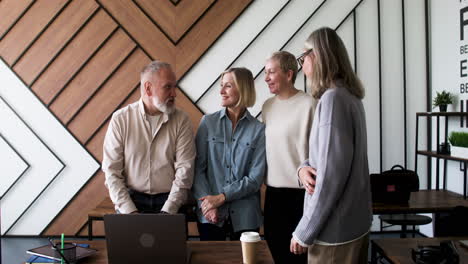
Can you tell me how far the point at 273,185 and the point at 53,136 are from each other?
2.70 metres

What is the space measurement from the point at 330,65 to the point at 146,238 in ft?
3.13

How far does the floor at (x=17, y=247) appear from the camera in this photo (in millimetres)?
3598

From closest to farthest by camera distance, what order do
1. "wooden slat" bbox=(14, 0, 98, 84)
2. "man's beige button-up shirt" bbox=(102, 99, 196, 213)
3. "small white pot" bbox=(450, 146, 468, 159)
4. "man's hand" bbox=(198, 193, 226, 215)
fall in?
"man's hand" bbox=(198, 193, 226, 215), "man's beige button-up shirt" bbox=(102, 99, 196, 213), "small white pot" bbox=(450, 146, 468, 159), "wooden slat" bbox=(14, 0, 98, 84)

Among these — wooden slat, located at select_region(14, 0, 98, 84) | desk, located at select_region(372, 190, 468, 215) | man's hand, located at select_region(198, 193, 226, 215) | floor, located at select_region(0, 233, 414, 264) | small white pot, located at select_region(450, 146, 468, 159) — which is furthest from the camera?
wooden slat, located at select_region(14, 0, 98, 84)

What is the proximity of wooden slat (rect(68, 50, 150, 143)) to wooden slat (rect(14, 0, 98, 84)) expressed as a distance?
612 millimetres

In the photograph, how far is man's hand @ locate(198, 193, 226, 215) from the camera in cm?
234

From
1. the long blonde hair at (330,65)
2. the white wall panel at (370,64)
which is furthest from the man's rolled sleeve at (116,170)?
the white wall panel at (370,64)

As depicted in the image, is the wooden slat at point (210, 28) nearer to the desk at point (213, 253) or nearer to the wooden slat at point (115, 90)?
the wooden slat at point (115, 90)

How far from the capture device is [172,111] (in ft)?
8.28

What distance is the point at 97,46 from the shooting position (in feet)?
13.6

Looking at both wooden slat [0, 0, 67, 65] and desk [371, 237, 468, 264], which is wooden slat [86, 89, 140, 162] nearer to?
wooden slat [0, 0, 67, 65]

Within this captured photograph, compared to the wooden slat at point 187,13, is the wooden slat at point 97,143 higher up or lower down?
lower down

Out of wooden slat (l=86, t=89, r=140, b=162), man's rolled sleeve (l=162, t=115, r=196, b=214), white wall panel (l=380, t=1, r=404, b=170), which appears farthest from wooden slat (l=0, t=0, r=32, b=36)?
white wall panel (l=380, t=1, r=404, b=170)

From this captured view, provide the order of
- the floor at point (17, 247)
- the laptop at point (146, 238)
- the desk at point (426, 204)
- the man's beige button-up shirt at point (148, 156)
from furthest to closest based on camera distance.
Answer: the floor at point (17, 247) → the desk at point (426, 204) → the man's beige button-up shirt at point (148, 156) → the laptop at point (146, 238)
